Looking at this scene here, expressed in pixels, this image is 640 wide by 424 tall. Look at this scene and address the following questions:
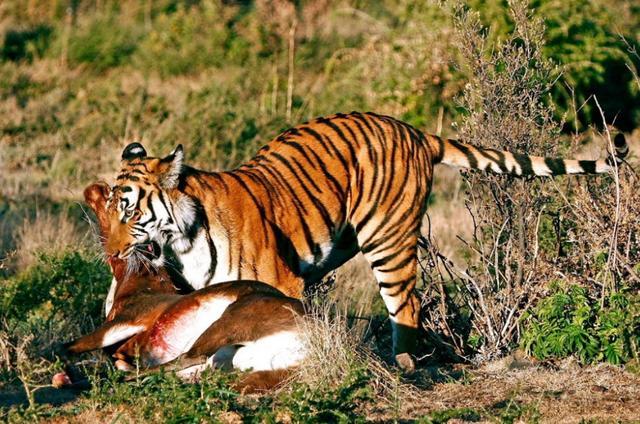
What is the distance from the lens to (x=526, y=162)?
7586 millimetres

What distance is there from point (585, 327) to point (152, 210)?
2602mm

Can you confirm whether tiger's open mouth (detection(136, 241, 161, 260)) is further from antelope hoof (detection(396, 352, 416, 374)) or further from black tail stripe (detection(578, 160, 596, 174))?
black tail stripe (detection(578, 160, 596, 174))

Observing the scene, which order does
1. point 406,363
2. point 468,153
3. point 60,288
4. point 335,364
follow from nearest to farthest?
point 335,364 < point 406,363 < point 468,153 < point 60,288

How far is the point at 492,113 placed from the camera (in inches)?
310

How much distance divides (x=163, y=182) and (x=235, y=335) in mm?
1322

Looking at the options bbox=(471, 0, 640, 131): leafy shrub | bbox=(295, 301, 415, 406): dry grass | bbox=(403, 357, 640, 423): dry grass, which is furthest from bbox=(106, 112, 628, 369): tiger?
bbox=(471, 0, 640, 131): leafy shrub

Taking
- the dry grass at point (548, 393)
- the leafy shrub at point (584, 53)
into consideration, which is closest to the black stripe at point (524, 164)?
the dry grass at point (548, 393)

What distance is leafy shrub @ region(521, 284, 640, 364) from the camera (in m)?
7.02

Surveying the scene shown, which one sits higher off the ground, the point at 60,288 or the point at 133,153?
the point at 133,153

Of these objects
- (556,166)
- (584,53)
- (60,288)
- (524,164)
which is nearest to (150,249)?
(60,288)

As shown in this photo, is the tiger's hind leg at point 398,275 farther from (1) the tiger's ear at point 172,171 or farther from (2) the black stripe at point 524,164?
(1) the tiger's ear at point 172,171

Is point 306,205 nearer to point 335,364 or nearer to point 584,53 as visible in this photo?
point 335,364

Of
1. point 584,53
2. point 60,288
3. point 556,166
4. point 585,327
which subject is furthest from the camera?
point 584,53

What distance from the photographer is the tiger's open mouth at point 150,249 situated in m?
7.02
